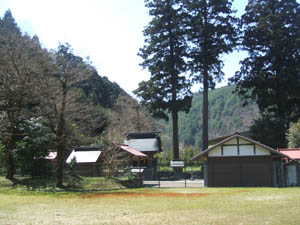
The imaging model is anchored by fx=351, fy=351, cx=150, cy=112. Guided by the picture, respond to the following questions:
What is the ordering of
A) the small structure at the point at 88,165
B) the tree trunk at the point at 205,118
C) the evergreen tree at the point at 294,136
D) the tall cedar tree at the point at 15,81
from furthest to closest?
the tree trunk at the point at 205,118 → the evergreen tree at the point at 294,136 → the small structure at the point at 88,165 → the tall cedar tree at the point at 15,81

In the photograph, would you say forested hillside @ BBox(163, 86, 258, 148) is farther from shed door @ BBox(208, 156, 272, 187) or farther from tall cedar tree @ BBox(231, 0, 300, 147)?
shed door @ BBox(208, 156, 272, 187)

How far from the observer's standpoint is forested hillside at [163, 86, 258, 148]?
118 metres

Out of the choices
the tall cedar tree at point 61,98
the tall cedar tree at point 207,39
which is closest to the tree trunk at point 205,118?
the tall cedar tree at point 207,39

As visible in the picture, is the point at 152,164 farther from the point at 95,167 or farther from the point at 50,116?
the point at 50,116

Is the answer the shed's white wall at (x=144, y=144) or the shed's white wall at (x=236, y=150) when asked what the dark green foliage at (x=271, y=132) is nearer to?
the shed's white wall at (x=236, y=150)

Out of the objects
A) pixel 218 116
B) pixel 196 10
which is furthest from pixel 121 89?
pixel 218 116

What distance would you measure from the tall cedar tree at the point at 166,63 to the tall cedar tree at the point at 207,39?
1369mm

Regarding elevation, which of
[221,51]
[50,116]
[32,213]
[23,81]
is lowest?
[32,213]

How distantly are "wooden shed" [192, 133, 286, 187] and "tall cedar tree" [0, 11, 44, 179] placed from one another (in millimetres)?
14338

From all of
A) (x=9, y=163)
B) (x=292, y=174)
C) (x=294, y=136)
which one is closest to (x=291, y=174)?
(x=292, y=174)

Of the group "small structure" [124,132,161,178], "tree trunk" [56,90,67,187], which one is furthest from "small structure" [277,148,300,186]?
"tree trunk" [56,90,67,187]

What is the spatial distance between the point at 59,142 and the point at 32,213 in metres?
11.9

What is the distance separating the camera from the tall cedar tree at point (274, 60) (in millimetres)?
38875

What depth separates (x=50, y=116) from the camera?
960 inches
